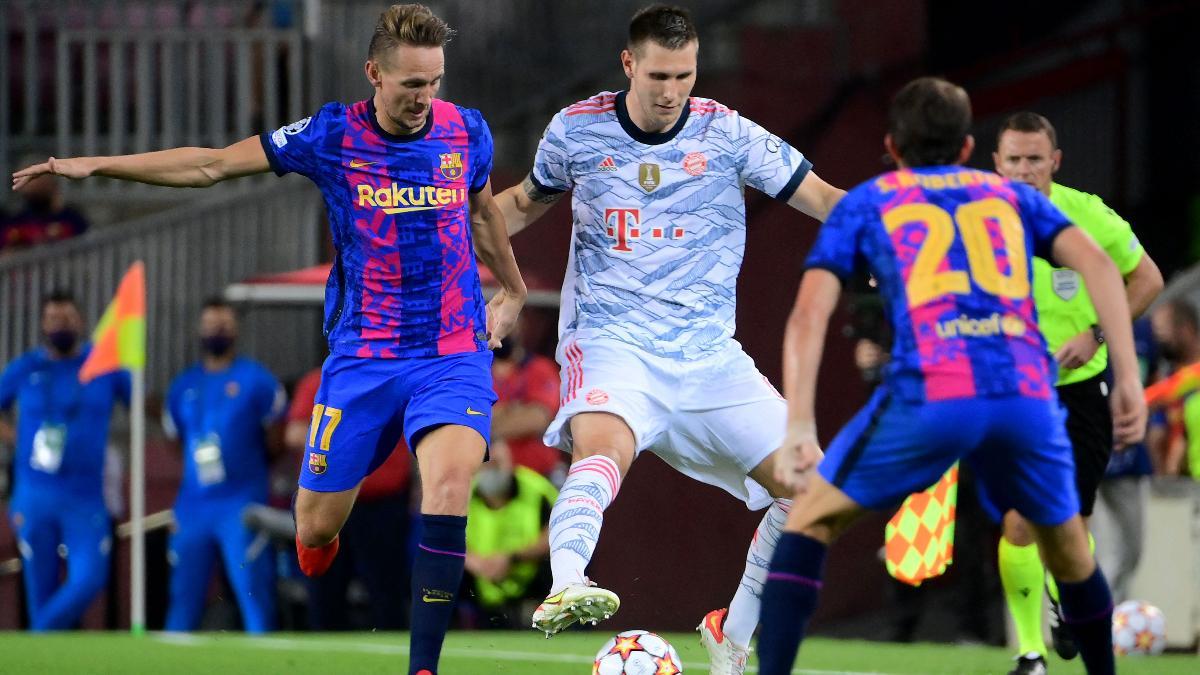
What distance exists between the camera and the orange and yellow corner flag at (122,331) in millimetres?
12227

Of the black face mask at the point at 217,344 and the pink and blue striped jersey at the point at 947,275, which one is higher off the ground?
the pink and blue striped jersey at the point at 947,275

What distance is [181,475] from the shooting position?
1390 centimetres

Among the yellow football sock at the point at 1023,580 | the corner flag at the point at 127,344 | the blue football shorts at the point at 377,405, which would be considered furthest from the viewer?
the corner flag at the point at 127,344

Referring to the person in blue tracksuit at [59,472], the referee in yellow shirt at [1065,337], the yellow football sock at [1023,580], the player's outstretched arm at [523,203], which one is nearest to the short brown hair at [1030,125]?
the referee in yellow shirt at [1065,337]

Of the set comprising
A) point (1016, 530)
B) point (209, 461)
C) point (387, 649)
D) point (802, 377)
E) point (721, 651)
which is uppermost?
point (802, 377)

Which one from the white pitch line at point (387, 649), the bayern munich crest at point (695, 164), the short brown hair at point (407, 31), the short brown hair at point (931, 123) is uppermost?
the short brown hair at point (407, 31)

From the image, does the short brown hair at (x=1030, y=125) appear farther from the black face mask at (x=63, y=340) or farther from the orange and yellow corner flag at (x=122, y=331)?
the black face mask at (x=63, y=340)

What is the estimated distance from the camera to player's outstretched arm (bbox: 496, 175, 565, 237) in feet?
24.2

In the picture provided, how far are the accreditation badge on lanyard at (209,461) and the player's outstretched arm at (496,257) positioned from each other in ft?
17.5

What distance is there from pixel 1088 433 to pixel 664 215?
2.13m

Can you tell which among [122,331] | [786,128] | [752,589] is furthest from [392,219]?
[786,128]

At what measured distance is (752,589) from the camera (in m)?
7.12

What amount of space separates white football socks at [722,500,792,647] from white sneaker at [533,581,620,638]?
1106 mm

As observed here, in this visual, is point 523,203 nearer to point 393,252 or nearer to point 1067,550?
point 393,252
